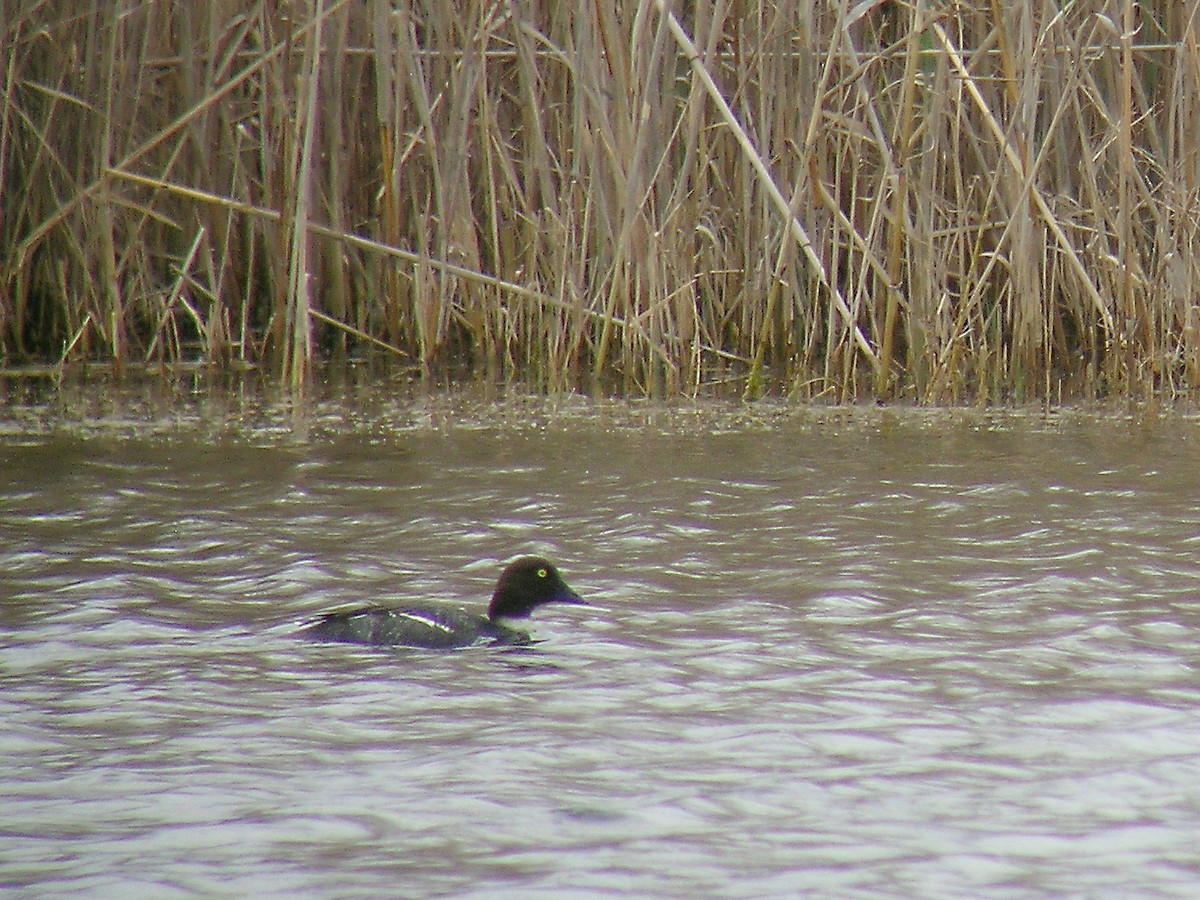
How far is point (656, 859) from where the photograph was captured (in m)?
2.73

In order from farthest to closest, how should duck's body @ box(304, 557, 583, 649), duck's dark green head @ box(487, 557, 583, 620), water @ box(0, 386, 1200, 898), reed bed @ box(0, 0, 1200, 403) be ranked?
reed bed @ box(0, 0, 1200, 403), duck's dark green head @ box(487, 557, 583, 620), duck's body @ box(304, 557, 583, 649), water @ box(0, 386, 1200, 898)

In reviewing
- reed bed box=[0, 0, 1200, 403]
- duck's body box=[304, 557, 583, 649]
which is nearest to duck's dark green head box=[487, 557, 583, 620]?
duck's body box=[304, 557, 583, 649]

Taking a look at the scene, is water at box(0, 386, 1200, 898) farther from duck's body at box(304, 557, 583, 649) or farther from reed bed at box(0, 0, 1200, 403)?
reed bed at box(0, 0, 1200, 403)

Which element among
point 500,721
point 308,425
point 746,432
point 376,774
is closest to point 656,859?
point 376,774

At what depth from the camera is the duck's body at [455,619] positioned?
13.3ft

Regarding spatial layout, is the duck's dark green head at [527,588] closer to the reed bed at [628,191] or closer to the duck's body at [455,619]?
the duck's body at [455,619]

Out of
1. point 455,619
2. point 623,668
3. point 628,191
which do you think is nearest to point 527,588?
point 455,619

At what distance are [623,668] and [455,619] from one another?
1.54 feet

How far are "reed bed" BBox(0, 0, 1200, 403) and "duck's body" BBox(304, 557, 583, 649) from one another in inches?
110

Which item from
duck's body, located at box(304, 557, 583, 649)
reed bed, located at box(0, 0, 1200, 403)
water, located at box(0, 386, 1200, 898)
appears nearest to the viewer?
water, located at box(0, 386, 1200, 898)

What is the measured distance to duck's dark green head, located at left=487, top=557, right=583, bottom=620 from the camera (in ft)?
14.1

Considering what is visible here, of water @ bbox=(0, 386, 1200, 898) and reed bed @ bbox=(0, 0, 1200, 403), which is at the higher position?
reed bed @ bbox=(0, 0, 1200, 403)

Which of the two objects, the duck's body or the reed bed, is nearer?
the duck's body

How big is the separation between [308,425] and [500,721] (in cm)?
381
